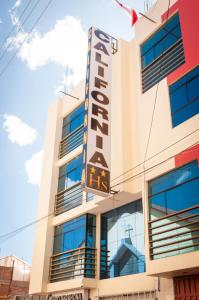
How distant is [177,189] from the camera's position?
39.6 feet

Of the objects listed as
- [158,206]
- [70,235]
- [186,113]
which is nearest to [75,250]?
[70,235]

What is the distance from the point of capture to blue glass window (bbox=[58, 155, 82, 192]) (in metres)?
18.9

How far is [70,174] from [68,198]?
1.44m

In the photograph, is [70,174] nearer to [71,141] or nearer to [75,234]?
[71,141]

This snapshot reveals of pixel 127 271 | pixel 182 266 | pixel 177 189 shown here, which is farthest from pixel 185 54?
pixel 127 271

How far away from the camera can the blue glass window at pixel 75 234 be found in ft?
54.2

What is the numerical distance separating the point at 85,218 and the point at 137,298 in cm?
480

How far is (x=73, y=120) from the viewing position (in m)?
21.2

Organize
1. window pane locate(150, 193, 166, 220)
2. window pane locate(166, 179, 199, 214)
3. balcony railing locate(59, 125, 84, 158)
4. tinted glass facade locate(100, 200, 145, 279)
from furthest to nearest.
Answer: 1. balcony railing locate(59, 125, 84, 158)
2. tinted glass facade locate(100, 200, 145, 279)
3. window pane locate(150, 193, 166, 220)
4. window pane locate(166, 179, 199, 214)

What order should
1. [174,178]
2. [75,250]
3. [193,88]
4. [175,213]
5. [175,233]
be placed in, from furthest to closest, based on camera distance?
[75,250], [193,88], [174,178], [175,213], [175,233]

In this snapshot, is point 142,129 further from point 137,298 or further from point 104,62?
point 137,298

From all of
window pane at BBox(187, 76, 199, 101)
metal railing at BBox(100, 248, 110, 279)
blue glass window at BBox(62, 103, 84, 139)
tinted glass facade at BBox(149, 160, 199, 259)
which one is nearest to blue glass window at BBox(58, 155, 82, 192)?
blue glass window at BBox(62, 103, 84, 139)

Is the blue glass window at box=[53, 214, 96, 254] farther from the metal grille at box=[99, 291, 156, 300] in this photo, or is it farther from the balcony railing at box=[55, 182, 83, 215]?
the metal grille at box=[99, 291, 156, 300]

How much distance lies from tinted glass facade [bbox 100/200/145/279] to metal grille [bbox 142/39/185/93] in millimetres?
5429
